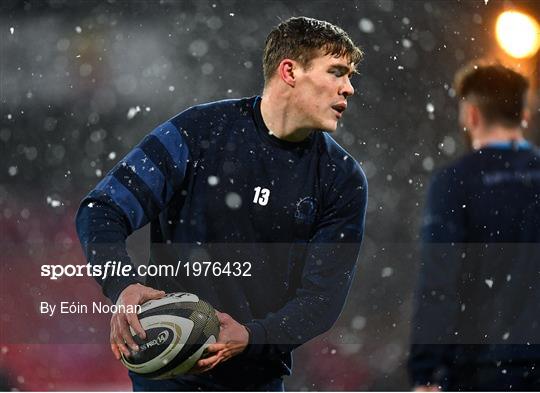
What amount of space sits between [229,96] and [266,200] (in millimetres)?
637

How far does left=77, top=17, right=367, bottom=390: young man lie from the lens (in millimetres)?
2475

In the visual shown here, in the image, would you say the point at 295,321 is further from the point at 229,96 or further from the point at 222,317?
the point at 229,96

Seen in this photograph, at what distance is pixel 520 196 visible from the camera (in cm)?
227

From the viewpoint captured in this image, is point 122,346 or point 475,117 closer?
point 122,346

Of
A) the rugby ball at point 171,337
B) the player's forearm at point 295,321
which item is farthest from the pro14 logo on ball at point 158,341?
the player's forearm at point 295,321

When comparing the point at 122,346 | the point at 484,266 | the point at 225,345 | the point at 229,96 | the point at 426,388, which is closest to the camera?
the point at 426,388

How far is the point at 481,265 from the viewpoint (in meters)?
2.15

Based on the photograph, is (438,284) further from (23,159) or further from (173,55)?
(23,159)

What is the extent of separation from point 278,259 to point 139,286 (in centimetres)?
50

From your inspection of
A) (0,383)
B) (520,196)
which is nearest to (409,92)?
(520,196)

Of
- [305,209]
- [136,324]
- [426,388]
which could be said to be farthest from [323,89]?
[426,388]

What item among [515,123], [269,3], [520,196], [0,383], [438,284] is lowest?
[0,383]

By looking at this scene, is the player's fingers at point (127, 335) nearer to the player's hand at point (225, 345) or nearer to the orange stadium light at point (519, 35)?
the player's hand at point (225, 345)

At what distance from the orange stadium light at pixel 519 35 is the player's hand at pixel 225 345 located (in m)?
1.58
